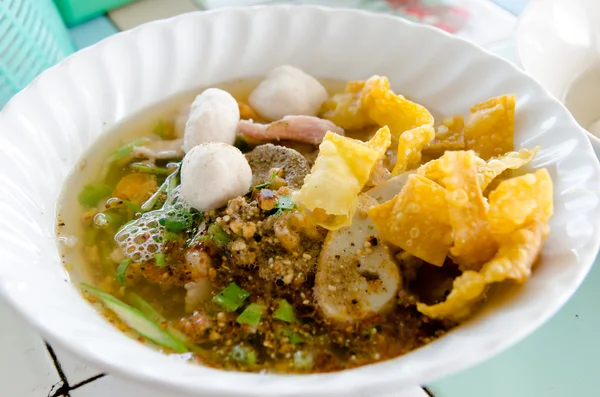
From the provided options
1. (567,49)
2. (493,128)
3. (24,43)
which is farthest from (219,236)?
(567,49)

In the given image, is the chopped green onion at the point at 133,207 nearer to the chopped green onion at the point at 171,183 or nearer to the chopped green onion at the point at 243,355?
the chopped green onion at the point at 171,183

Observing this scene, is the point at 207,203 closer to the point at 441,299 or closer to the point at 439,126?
the point at 441,299

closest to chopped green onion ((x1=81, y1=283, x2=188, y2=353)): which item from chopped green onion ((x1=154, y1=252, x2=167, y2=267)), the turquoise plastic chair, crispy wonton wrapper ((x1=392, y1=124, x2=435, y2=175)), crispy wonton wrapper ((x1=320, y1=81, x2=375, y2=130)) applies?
chopped green onion ((x1=154, y1=252, x2=167, y2=267))

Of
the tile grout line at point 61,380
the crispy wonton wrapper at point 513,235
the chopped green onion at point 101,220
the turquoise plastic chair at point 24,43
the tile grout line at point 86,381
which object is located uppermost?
the turquoise plastic chair at point 24,43

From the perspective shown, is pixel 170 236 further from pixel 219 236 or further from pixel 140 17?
pixel 140 17

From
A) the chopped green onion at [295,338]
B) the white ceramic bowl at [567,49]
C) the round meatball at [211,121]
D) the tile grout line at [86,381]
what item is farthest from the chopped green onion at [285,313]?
the white ceramic bowl at [567,49]

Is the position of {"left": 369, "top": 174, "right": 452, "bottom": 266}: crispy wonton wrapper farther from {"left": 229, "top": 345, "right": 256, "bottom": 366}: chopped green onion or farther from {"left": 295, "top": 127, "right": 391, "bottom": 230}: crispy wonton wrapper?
{"left": 229, "top": 345, "right": 256, "bottom": 366}: chopped green onion
